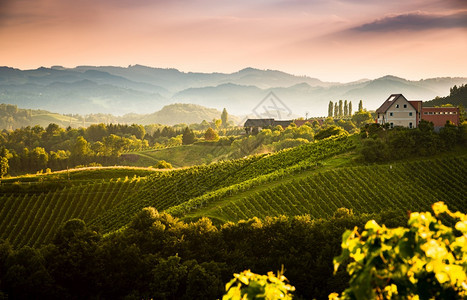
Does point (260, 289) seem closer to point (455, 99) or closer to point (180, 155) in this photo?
point (180, 155)

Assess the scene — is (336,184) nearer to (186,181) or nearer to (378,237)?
(186,181)

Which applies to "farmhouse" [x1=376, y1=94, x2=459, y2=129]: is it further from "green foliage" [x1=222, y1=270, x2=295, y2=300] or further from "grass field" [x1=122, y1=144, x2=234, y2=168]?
"grass field" [x1=122, y1=144, x2=234, y2=168]

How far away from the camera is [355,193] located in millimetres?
41719

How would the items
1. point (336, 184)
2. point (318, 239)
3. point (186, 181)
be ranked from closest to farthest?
point (318, 239) → point (336, 184) → point (186, 181)

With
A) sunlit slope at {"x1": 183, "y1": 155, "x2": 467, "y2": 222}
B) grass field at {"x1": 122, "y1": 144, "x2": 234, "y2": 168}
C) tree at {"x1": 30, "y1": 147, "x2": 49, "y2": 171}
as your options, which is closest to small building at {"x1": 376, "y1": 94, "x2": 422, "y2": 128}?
sunlit slope at {"x1": 183, "y1": 155, "x2": 467, "y2": 222}

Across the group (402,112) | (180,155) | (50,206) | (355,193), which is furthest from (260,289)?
(180,155)

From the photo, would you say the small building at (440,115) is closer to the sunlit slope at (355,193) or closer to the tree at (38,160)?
the sunlit slope at (355,193)

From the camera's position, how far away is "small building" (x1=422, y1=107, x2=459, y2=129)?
65562mm

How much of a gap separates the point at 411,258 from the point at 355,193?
37.8 meters

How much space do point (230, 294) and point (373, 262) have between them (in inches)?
86.7

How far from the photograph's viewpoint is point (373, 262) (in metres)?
5.47

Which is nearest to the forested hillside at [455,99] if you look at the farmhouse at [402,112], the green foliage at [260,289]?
the farmhouse at [402,112]

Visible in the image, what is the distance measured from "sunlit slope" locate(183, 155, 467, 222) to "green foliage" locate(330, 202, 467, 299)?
31.5 meters

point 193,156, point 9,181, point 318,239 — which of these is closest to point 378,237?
point 318,239
